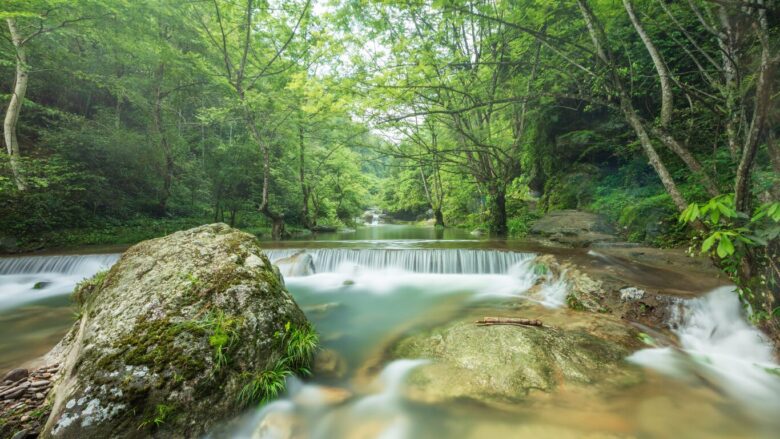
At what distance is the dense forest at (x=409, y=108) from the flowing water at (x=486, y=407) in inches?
34.8

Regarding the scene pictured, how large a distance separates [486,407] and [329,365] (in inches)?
69.0

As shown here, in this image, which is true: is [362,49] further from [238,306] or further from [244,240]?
[238,306]

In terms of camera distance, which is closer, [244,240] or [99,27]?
[244,240]

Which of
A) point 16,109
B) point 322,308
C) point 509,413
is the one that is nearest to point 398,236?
point 322,308

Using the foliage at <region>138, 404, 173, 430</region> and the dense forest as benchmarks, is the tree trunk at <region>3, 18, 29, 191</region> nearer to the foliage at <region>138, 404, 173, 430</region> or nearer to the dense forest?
the dense forest

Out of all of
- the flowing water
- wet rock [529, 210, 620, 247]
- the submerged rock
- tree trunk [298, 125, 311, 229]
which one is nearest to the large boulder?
the flowing water

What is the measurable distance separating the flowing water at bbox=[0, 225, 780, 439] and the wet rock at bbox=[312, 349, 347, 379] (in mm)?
78

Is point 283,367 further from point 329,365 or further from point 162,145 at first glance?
point 162,145

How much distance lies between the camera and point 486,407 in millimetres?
2389

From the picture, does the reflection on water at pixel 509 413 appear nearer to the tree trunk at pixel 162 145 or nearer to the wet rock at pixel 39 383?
the wet rock at pixel 39 383

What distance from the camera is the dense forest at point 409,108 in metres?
3.30

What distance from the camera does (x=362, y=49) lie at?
7.57m

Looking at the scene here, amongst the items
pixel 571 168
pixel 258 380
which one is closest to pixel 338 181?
pixel 571 168

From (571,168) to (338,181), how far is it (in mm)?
13955
